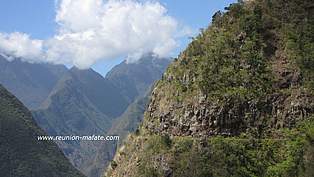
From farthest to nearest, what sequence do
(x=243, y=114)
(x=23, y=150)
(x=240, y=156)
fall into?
(x=23, y=150) → (x=243, y=114) → (x=240, y=156)

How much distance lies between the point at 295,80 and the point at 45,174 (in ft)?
365

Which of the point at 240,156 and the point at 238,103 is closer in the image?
the point at 240,156

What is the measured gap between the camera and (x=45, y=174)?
154 metres

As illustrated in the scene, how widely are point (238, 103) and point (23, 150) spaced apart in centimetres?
11221

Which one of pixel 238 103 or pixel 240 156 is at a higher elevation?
pixel 238 103

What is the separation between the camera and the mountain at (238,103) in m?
55.5

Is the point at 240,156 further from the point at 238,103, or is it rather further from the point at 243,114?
the point at 238,103

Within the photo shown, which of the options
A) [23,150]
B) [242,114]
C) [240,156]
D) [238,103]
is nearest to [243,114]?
[242,114]

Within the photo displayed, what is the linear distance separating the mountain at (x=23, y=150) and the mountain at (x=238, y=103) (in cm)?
8667

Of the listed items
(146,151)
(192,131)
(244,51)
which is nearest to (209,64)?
(244,51)

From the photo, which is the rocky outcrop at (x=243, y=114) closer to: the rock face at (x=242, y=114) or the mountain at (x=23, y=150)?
the rock face at (x=242, y=114)

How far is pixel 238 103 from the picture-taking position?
59.3 meters

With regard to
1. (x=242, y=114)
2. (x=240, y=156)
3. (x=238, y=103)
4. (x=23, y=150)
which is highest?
(x=238, y=103)

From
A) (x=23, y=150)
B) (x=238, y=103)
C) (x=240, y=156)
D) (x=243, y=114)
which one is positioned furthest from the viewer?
(x=23, y=150)
